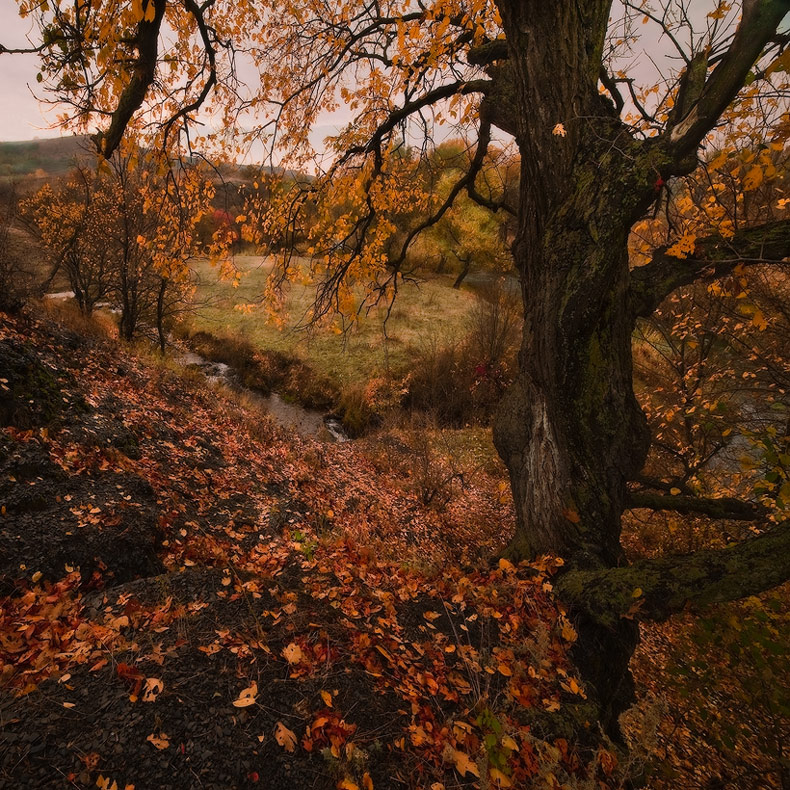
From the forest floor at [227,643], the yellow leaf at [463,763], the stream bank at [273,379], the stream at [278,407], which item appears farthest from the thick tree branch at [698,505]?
the stream bank at [273,379]

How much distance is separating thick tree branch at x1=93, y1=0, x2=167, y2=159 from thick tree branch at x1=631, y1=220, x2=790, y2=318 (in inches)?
157

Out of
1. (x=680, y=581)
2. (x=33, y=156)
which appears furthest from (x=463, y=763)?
(x=33, y=156)

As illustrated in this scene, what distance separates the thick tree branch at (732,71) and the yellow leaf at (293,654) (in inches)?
151

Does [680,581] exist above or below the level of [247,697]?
above

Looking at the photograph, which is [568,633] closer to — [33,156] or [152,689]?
[152,689]

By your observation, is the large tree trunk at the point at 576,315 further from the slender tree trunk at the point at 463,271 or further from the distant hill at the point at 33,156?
the distant hill at the point at 33,156

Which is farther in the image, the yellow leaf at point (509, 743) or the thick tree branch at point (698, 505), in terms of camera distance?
the thick tree branch at point (698, 505)

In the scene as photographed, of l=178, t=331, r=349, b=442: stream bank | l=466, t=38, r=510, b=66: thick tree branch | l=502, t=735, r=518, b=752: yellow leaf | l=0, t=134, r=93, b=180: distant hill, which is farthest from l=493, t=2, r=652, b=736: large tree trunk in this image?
l=0, t=134, r=93, b=180: distant hill

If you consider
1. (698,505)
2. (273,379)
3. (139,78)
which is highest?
(139,78)

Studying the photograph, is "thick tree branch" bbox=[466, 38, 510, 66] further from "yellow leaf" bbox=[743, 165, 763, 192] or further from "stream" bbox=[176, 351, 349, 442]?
"stream" bbox=[176, 351, 349, 442]

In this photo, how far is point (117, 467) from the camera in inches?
197

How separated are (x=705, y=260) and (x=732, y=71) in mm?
1234

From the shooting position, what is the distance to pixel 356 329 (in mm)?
21109

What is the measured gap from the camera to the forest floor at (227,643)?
6.58 ft
